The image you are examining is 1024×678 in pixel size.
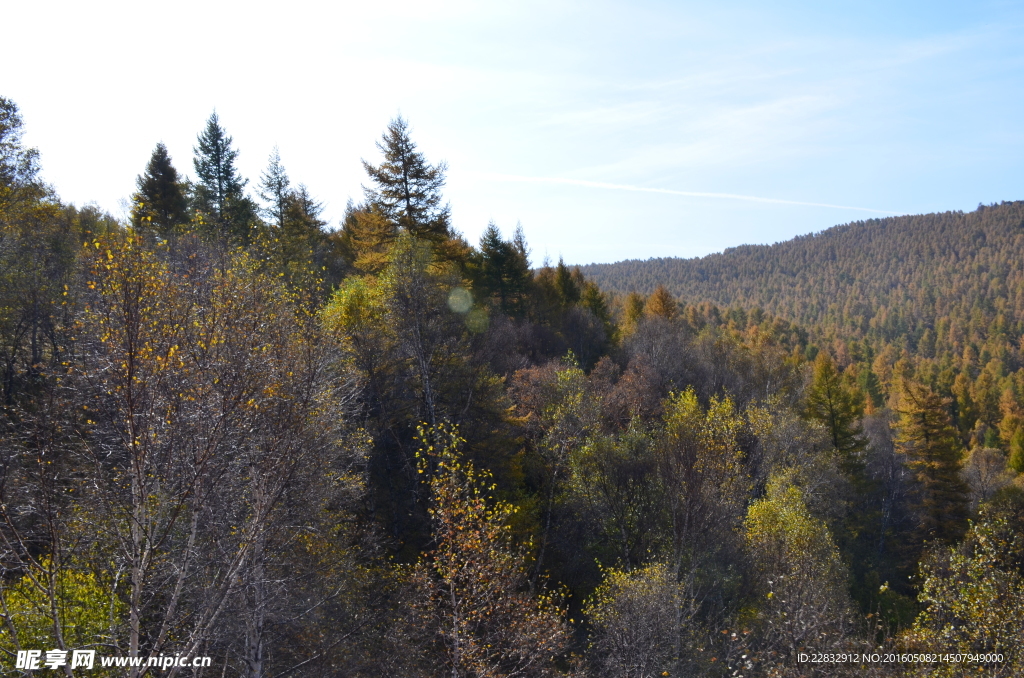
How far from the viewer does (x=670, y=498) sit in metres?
20.1

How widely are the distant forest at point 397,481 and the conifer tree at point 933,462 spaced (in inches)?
6.4

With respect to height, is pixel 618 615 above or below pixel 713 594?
above

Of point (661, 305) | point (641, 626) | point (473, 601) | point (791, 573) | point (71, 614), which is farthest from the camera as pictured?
point (661, 305)

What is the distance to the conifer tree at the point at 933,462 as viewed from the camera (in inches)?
1329

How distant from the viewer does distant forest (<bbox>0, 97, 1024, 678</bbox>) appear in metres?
7.32

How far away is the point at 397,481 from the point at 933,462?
32482 mm

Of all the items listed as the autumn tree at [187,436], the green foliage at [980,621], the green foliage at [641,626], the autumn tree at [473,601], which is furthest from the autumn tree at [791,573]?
the autumn tree at [187,436]

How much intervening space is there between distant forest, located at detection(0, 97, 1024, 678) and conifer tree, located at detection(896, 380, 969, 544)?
16 cm

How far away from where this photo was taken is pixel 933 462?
34781 mm

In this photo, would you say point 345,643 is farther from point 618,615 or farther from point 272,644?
point 618,615

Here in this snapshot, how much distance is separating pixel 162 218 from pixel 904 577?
1914 inches

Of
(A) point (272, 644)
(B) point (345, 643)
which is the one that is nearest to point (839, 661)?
(B) point (345, 643)

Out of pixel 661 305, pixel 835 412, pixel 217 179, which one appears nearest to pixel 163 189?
pixel 217 179

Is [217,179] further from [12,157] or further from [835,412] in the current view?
[835,412]
